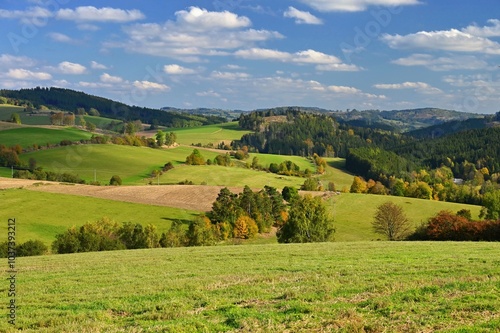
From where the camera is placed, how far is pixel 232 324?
41.0 feet

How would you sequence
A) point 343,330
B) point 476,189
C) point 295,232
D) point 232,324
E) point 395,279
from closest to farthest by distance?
point 343,330 → point 232,324 → point 395,279 → point 295,232 → point 476,189

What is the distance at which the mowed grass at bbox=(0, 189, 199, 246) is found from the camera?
78488 millimetres

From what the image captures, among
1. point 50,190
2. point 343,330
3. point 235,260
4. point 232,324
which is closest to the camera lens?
point 343,330

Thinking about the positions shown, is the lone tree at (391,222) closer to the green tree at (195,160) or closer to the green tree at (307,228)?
the green tree at (307,228)

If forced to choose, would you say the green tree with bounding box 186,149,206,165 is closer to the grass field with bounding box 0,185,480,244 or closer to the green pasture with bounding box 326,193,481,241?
the grass field with bounding box 0,185,480,244

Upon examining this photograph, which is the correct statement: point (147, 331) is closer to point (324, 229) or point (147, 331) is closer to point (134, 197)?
point (324, 229)

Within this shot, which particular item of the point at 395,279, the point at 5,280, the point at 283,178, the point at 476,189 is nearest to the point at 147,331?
the point at 395,279

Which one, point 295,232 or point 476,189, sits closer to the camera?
point 295,232

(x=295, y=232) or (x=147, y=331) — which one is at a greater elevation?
(x=147, y=331)

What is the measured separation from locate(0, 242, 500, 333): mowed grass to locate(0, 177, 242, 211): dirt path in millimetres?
76534

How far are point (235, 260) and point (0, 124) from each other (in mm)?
196692

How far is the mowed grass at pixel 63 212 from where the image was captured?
258 ft

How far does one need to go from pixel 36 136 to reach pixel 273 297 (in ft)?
583

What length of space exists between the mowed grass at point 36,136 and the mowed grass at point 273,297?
152101 mm
